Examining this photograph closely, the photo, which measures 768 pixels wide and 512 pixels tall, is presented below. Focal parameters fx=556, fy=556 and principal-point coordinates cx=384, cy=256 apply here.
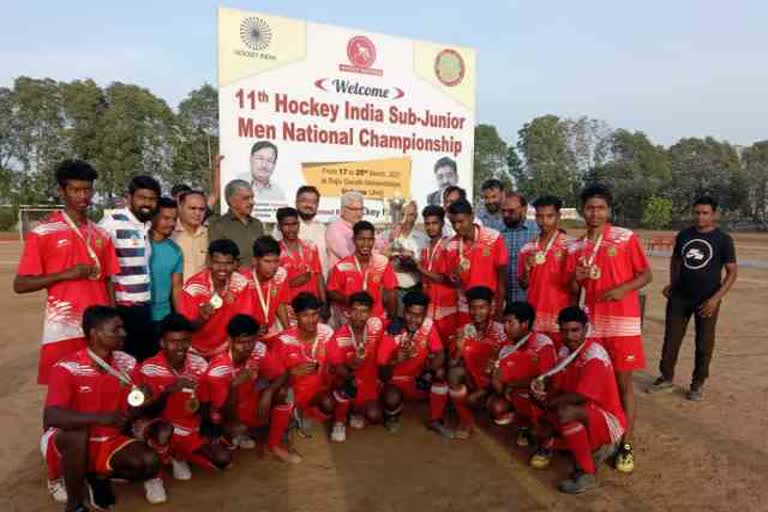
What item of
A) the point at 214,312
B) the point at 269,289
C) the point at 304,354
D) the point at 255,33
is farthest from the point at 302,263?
the point at 255,33

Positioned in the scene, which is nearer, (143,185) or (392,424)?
(143,185)

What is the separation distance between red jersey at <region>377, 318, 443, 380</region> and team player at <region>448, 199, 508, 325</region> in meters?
0.47

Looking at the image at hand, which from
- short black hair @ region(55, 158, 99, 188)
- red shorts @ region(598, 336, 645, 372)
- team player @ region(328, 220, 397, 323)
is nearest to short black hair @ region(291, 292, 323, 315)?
team player @ region(328, 220, 397, 323)

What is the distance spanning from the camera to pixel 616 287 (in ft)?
13.2

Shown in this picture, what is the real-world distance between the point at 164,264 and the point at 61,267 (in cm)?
86

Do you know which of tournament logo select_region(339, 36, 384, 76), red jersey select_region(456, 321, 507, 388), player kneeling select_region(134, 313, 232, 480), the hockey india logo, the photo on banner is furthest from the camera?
tournament logo select_region(339, 36, 384, 76)

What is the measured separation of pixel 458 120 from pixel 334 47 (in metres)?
2.09

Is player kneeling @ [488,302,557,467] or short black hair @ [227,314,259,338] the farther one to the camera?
player kneeling @ [488,302,557,467]

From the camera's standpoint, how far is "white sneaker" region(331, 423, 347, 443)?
180 inches

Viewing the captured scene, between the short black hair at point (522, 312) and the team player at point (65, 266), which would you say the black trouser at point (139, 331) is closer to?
the team player at point (65, 266)

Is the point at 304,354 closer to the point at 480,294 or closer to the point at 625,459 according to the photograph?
the point at 480,294

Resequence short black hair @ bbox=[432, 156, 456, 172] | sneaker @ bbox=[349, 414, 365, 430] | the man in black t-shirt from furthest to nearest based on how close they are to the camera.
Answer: short black hair @ bbox=[432, 156, 456, 172], the man in black t-shirt, sneaker @ bbox=[349, 414, 365, 430]

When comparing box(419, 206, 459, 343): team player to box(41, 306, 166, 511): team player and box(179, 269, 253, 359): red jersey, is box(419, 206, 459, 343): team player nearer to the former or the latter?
box(179, 269, 253, 359): red jersey

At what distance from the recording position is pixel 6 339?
860 centimetres
